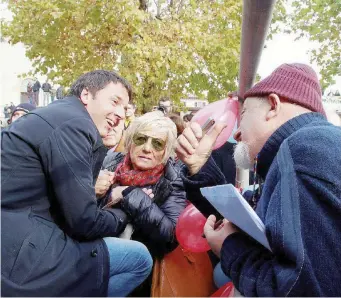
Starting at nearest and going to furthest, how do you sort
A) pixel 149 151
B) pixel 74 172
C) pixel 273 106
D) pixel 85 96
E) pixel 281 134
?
pixel 281 134 → pixel 273 106 → pixel 74 172 → pixel 85 96 → pixel 149 151

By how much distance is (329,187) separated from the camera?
121cm

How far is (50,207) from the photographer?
6.79 feet

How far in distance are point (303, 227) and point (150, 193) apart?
1561 mm

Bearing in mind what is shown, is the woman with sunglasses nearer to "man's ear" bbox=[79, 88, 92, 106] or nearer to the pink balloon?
the pink balloon

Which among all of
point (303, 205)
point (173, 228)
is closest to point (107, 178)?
point (173, 228)

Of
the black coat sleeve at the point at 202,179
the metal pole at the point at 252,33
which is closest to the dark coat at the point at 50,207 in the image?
the black coat sleeve at the point at 202,179

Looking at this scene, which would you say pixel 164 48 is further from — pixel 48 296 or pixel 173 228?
Answer: pixel 48 296

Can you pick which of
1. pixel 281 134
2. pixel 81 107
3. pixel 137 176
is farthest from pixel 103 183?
pixel 281 134

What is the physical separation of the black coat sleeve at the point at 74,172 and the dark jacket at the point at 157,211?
403mm

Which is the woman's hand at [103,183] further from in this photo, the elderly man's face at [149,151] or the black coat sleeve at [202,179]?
the black coat sleeve at [202,179]

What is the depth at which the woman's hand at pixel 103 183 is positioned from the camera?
2713 millimetres

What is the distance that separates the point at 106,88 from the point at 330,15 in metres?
11.1

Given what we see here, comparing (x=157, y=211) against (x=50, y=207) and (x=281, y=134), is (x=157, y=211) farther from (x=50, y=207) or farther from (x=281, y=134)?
(x=281, y=134)

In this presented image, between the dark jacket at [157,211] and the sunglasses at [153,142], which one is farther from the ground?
the sunglasses at [153,142]
